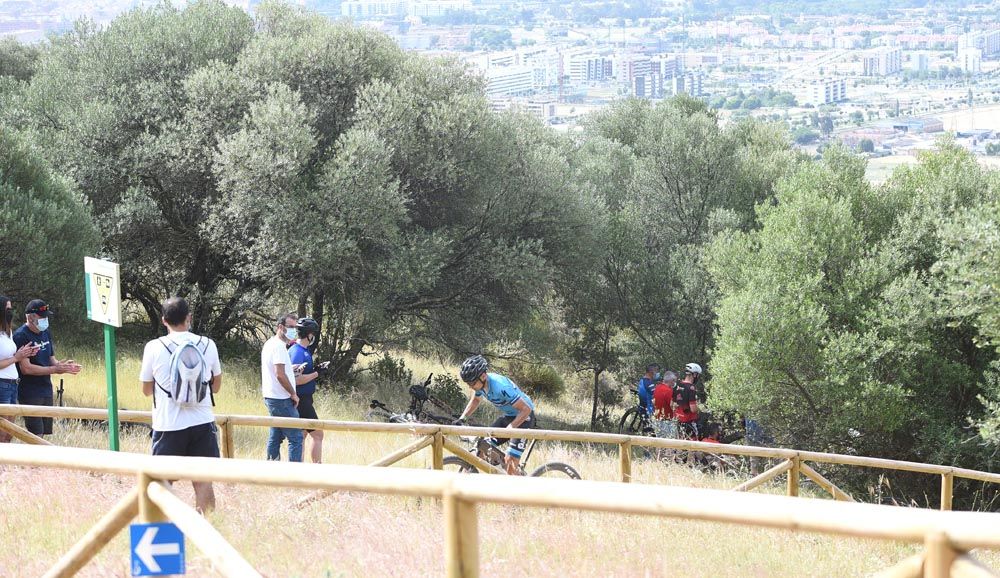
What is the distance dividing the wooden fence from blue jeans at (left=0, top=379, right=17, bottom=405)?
5.38m

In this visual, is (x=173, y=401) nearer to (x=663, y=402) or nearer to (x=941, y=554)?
(x=941, y=554)

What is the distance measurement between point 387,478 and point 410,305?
62.9 ft

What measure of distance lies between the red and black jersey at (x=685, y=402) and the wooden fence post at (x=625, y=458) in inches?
209

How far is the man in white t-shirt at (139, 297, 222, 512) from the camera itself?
20.5 ft

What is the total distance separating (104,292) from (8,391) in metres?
3.00

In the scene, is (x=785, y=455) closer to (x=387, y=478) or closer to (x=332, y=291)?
(x=387, y=478)

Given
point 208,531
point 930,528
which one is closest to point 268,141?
Result: point 208,531

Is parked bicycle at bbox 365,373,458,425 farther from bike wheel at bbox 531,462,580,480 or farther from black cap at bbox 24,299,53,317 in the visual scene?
black cap at bbox 24,299,53,317

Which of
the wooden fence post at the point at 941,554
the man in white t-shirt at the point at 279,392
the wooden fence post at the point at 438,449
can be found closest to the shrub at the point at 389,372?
A: the man in white t-shirt at the point at 279,392

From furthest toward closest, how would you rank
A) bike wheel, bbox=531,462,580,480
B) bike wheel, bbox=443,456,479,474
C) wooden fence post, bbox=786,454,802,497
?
wooden fence post, bbox=786,454,802,497
bike wheel, bbox=531,462,580,480
bike wheel, bbox=443,456,479,474

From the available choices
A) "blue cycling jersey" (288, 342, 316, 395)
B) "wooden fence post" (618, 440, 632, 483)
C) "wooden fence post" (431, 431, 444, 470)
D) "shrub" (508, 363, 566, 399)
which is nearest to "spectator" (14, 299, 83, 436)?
"blue cycling jersey" (288, 342, 316, 395)

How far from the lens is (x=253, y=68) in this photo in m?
21.2

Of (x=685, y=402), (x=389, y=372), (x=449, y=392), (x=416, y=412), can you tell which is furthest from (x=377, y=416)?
→ (x=685, y=402)

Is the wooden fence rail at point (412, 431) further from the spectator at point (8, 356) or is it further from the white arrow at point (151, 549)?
the white arrow at point (151, 549)
